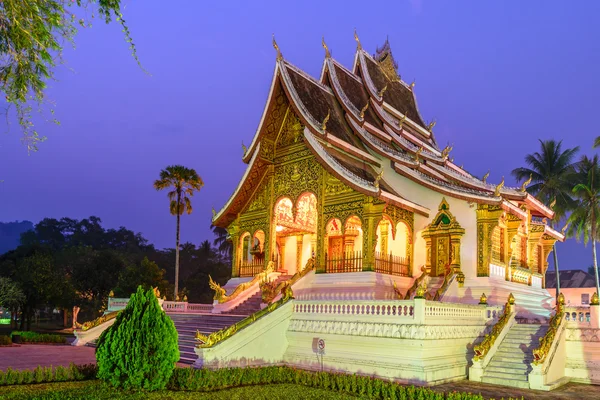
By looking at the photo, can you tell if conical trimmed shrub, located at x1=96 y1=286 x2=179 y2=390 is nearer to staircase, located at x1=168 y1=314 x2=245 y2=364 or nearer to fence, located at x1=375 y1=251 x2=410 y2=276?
staircase, located at x1=168 y1=314 x2=245 y2=364

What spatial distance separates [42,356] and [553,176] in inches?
1204

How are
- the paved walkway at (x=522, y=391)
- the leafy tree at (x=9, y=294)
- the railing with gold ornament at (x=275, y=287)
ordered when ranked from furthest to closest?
the leafy tree at (x=9, y=294) → the railing with gold ornament at (x=275, y=287) → the paved walkway at (x=522, y=391)

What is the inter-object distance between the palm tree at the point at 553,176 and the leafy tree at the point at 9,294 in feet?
98.0

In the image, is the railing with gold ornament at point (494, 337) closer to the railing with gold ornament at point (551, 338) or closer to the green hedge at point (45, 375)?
the railing with gold ornament at point (551, 338)

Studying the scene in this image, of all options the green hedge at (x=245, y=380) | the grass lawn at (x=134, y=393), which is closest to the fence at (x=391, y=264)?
the green hedge at (x=245, y=380)

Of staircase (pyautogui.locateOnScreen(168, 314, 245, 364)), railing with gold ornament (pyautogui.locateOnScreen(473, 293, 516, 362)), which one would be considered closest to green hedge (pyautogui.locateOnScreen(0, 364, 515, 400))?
railing with gold ornament (pyautogui.locateOnScreen(473, 293, 516, 362))

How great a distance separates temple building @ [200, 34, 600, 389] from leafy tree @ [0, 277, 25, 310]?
12281mm

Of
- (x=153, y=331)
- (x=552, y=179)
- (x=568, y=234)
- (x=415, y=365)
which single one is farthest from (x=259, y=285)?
(x=552, y=179)

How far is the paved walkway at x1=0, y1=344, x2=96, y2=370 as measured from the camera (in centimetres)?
1366

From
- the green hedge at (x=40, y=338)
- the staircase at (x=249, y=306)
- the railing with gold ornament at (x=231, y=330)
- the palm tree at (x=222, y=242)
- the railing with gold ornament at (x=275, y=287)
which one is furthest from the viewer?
the palm tree at (x=222, y=242)

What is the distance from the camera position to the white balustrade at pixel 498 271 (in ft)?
59.1

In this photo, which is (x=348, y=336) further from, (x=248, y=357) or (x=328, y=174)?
(x=328, y=174)

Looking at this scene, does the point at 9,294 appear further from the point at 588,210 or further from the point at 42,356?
the point at 588,210

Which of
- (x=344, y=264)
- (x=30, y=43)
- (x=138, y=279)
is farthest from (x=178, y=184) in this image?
(x=30, y=43)
